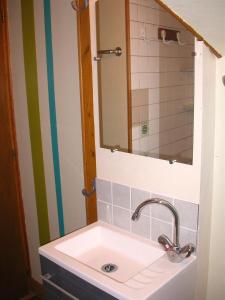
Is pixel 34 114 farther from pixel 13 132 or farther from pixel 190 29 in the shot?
pixel 190 29

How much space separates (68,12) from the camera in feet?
5.33

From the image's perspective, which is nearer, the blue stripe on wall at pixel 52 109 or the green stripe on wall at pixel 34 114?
the blue stripe on wall at pixel 52 109

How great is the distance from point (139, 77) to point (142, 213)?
683mm

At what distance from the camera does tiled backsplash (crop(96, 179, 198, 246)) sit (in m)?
1.33

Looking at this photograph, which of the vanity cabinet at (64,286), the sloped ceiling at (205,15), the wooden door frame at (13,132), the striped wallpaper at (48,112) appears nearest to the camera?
the sloped ceiling at (205,15)

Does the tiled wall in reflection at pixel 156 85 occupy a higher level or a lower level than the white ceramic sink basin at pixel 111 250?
higher

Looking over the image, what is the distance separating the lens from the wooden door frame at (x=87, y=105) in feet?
5.15

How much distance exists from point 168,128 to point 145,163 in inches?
8.4

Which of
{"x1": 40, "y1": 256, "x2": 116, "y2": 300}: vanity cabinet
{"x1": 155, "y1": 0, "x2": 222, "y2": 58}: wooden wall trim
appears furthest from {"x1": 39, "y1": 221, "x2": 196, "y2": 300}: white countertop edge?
{"x1": 155, "y1": 0, "x2": 222, "y2": 58}: wooden wall trim

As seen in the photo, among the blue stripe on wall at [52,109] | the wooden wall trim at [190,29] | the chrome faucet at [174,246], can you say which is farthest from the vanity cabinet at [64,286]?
the wooden wall trim at [190,29]

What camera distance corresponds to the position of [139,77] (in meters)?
1.60

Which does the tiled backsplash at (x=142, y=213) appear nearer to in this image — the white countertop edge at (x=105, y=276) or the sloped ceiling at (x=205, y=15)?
the white countertop edge at (x=105, y=276)

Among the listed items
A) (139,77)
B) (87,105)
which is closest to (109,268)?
(87,105)

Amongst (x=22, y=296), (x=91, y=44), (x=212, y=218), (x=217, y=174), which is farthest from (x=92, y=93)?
(x=22, y=296)
